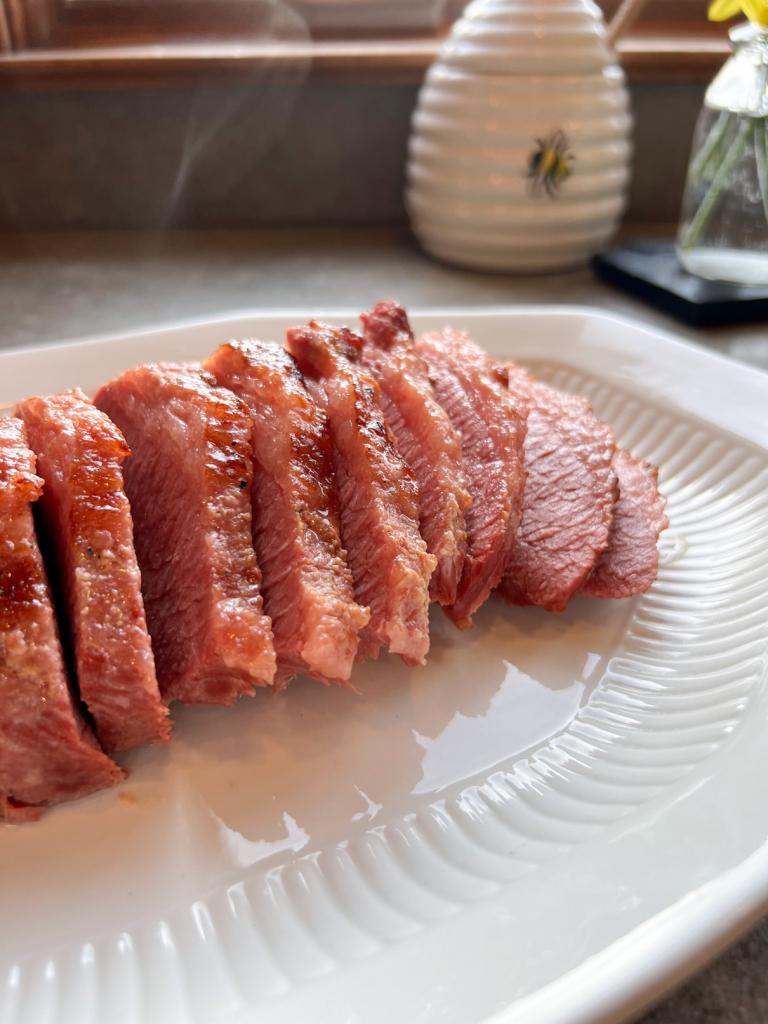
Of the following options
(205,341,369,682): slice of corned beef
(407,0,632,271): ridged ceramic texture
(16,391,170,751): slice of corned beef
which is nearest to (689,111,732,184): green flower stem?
(407,0,632,271): ridged ceramic texture

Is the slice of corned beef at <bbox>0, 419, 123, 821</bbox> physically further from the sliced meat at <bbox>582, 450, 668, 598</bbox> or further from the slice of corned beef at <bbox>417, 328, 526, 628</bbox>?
the sliced meat at <bbox>582, 450, 668, 598</bbox>

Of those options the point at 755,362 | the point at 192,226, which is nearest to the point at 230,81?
the point at 192,226

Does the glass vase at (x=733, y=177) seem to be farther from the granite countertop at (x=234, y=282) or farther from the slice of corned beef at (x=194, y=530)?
the slice of corned beef at (x=194, y=530)

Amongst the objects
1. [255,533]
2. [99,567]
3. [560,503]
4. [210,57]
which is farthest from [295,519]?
[210,57]

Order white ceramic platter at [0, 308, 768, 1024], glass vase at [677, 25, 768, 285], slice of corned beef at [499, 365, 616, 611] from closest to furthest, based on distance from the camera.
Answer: white ceramic platter at [0, 308, 768, 1024] → slice of corned beef at [499, 365, 616, 611] → glass vase at [677, 25, 768, 285]

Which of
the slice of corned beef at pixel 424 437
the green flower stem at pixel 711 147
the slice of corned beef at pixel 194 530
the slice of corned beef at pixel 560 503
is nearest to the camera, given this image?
the slice of corned beef at pixel 194 530

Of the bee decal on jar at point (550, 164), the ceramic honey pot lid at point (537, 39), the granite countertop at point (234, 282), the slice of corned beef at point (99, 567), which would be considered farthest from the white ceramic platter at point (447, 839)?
the ceramic honey pot lid at point (537, 39)
